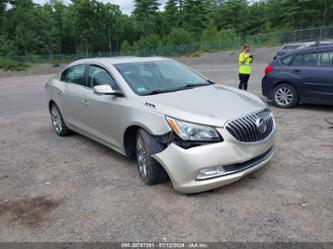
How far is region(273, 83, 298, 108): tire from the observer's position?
7672 mm

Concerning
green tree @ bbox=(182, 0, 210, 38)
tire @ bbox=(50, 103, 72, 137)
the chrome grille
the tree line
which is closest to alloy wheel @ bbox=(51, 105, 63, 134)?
tire @ bbox=(50, 103, 72, 137)

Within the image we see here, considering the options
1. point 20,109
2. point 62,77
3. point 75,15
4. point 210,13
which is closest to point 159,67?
point 62,77

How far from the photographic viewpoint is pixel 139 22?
78.2 m

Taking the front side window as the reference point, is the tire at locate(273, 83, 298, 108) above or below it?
below

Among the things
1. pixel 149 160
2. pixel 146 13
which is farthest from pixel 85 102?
pixel 146 13

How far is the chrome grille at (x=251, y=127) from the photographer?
136 inches

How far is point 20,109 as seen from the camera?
10.1m

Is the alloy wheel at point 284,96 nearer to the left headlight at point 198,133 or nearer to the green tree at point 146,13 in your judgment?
the left headlight at point 198,133

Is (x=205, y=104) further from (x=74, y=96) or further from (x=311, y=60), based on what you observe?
(x=311, y=60)

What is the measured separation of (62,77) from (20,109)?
474 centimetres

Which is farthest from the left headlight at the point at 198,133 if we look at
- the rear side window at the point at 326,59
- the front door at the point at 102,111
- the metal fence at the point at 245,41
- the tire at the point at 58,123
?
the metal fence at the point at 245,41

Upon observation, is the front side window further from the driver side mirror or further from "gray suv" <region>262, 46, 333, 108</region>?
"gray suv" <region>262, 46, 333, 108</region>

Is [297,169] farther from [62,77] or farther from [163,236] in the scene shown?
[62,77]

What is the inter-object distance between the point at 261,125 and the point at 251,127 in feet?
0.72
